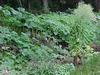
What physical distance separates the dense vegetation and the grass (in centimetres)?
12

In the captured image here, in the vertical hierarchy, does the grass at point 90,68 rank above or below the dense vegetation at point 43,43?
below

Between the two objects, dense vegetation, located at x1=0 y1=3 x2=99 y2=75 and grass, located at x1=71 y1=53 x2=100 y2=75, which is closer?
dense vegetation, located at x1=0 y1=3 x2=99 y2=75

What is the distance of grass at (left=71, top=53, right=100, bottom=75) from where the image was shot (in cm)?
780

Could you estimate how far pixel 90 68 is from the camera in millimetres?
8141

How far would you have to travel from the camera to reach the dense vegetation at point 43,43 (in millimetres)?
7457

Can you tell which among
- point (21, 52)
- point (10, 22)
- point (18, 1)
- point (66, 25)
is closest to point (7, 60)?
point (21, 52)

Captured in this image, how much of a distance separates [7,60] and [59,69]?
1.14 metres

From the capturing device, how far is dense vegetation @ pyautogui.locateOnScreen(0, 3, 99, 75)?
294 inches

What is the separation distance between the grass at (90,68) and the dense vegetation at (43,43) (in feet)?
0.40

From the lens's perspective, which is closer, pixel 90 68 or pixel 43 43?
pixel 90 68

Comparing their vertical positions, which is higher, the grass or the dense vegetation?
the dense vegetation

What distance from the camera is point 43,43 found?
980 cm

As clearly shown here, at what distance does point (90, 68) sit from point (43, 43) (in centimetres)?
202

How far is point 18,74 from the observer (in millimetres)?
6891
